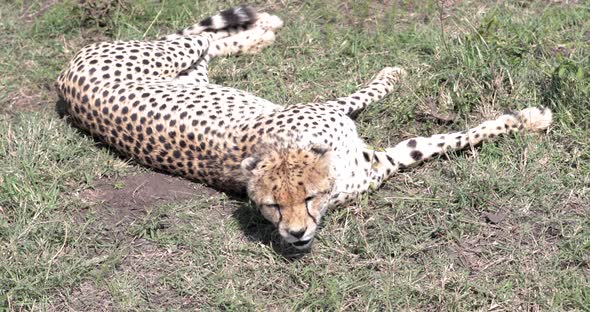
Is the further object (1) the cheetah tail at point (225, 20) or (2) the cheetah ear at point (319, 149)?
(1) the cheetah tail at point (225, 20)

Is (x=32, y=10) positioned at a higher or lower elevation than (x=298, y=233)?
lower

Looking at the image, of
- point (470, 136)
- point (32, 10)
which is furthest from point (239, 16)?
point (470, 136)

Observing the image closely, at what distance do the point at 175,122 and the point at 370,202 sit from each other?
3.77ft

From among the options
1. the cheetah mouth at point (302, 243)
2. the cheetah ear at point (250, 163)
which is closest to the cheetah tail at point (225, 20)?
the cheetah ear at point (250, 163)

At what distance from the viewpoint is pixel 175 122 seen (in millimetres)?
4859

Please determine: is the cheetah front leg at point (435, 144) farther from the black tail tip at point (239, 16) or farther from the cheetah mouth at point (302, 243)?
the black tail tip at point (239, 16)

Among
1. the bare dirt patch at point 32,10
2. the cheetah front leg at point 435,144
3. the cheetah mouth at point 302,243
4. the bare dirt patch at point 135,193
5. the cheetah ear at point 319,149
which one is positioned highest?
the cheetah ear at point 319,149

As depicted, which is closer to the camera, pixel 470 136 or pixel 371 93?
pixel 470 136

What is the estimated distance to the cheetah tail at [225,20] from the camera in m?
5.97

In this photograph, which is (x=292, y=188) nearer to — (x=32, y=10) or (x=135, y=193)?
(x=135, y=193)

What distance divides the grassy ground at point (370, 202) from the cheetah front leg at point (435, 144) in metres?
0.07

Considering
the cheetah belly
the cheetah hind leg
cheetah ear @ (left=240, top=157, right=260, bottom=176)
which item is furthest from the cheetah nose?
the cheetah hind leg

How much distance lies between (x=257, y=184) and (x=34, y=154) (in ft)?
5.17

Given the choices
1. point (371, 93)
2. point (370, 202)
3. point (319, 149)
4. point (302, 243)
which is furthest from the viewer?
point (371, 93)
